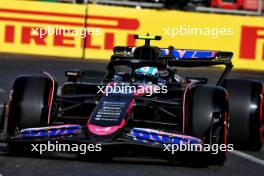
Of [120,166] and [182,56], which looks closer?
[120,166]

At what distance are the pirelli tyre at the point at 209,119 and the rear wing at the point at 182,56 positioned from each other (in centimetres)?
228

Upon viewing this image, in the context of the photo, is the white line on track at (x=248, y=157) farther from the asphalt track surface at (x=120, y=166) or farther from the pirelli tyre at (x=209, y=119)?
the pirelli tyre at (x=209, y=119)

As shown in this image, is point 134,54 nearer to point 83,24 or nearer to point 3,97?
point 3,97

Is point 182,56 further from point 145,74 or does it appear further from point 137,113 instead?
point 137,113

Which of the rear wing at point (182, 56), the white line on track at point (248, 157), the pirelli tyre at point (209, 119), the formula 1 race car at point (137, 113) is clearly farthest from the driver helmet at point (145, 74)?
the pirelli tyre at point (209, 119)

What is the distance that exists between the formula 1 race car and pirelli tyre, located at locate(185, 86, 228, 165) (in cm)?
1

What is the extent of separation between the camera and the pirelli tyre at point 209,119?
352 inches

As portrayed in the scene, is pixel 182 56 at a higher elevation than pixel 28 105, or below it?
higher

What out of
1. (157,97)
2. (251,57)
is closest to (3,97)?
(157,97)

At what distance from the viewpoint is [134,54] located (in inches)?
459

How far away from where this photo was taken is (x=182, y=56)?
11883mm

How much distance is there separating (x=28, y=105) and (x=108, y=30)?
13.7 metres

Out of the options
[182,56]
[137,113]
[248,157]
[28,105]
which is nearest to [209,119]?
[248,157]

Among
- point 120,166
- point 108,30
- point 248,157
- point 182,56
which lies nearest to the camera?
point 120,166
